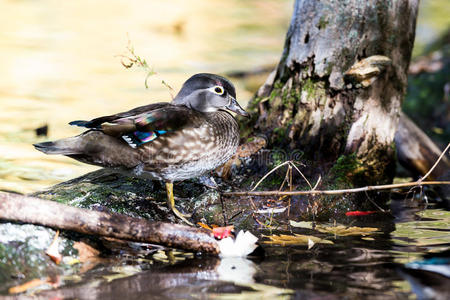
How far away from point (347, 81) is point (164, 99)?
4.98m

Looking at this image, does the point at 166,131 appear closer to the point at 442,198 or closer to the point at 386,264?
the point at 386,264

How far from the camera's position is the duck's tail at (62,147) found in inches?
175

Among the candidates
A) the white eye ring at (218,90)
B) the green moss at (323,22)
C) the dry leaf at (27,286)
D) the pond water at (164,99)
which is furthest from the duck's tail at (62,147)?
the green moss at (323,22)

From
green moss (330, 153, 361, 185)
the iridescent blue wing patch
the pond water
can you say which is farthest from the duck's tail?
green moss (330, 153, 361, 185)

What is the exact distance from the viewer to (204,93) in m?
5.04

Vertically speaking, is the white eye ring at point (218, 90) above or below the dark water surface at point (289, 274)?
above

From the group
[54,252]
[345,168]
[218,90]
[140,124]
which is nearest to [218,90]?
[218,90]

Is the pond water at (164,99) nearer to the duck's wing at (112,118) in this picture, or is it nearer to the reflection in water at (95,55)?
the reflection in water at (95,55)

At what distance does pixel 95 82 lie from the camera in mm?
11320

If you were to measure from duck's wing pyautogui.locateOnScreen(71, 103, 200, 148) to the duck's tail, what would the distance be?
0.15 metres

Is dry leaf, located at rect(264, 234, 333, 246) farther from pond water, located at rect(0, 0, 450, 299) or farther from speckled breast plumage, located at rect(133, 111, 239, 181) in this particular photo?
speckled breast plumage, located at rect(133, 111, 239, 181)

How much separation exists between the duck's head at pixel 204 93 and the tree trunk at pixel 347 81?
35.0 inches

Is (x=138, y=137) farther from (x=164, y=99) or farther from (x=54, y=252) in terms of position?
(x=164, y=99)

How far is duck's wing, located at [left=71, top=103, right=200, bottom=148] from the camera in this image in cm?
461
